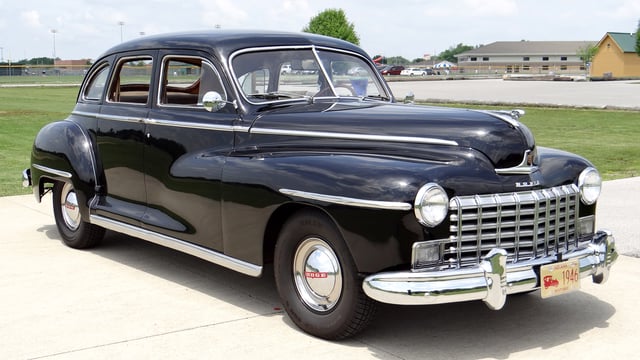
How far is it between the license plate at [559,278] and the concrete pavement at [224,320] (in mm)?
334

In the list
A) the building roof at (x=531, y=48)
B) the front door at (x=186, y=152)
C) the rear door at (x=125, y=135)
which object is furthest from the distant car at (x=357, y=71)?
the building roof at (x=531, y=48)

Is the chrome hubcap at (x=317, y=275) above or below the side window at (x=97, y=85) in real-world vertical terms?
below

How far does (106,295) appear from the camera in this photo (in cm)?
520

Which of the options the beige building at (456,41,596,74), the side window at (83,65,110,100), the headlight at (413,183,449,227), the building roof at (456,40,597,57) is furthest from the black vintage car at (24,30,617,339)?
the building roof at (456,40,597,57)

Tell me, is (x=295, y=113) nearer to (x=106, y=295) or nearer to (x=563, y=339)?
(x=106, y=295)

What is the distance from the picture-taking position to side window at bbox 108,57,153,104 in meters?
5.97

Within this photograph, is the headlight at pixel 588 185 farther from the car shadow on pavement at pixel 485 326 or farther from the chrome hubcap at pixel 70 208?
the chrome hubcap at pixel 70 208

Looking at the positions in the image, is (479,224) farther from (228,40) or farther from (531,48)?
(531,48)

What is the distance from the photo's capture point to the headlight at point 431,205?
3857 mm

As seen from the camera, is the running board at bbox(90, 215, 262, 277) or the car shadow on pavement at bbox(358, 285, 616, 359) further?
the running board at bbox(90, 215, 262, 277)

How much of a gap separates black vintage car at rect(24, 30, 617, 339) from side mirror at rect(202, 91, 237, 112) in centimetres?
1

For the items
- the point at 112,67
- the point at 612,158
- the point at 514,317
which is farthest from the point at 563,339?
the point at 612,158

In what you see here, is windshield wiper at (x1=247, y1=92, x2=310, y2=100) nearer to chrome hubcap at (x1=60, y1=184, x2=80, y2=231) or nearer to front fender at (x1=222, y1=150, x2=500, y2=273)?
front fender at (x1=222, y1=150, x2=500, y2=273)

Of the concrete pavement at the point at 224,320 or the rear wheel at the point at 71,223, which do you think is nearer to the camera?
the concrete pavement at the point at 224,320
